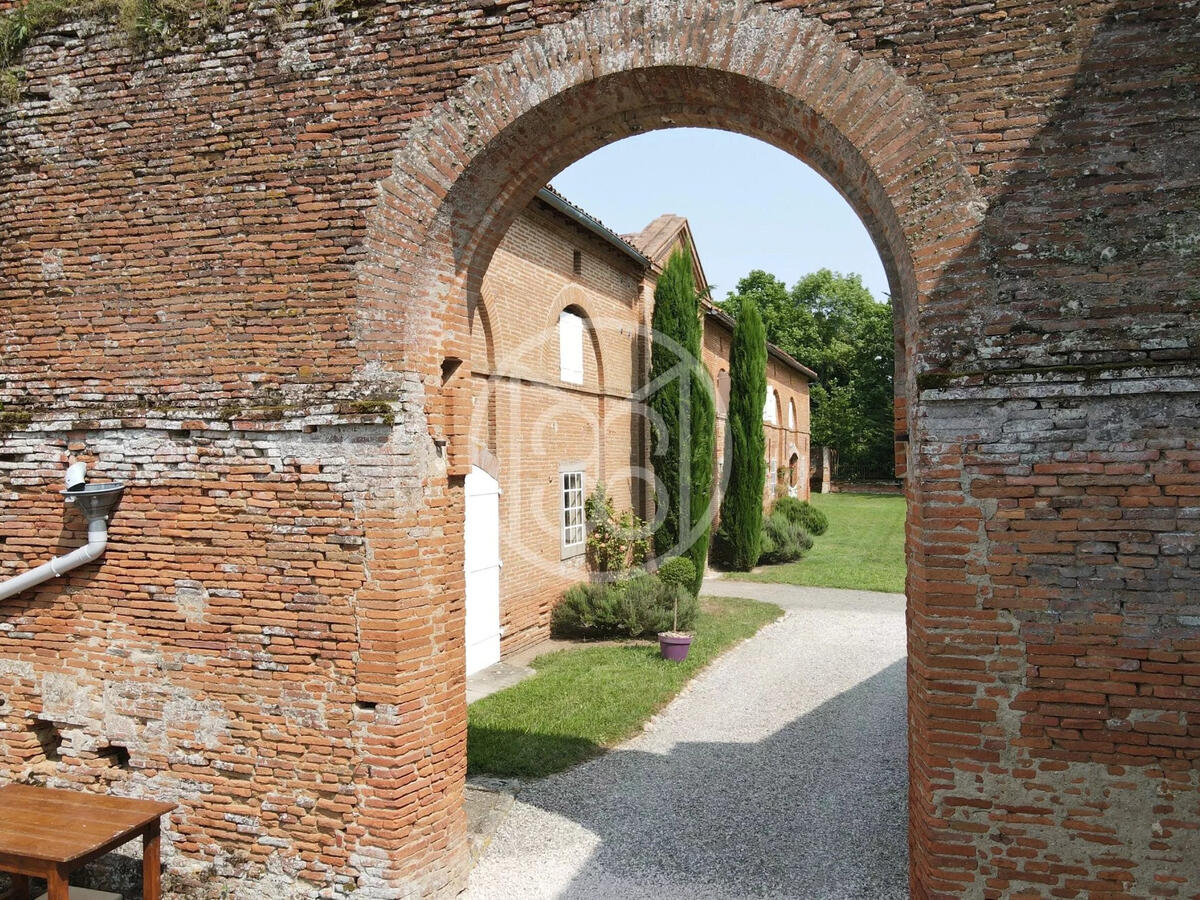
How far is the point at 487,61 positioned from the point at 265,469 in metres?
3.11

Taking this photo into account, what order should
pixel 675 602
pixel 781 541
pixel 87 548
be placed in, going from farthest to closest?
1. pixel 781 541
2. pixel 675 602
3. pixel 87 548

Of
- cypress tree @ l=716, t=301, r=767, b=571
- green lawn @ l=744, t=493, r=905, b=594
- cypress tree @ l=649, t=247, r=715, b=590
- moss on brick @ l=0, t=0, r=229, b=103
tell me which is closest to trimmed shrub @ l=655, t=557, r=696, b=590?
cypress tree @ l=649, t=247, r=715, b=590

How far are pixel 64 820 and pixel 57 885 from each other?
580 millimetres

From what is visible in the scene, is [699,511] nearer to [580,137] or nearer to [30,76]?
[580,137]

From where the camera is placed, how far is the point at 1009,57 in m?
4.34

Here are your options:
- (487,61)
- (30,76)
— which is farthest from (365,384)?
(30,76)

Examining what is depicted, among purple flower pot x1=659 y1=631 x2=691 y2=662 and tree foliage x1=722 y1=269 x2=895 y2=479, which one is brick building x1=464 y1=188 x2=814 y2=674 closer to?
purple flower pot x1=659 y1=631 x2=691 y2=662

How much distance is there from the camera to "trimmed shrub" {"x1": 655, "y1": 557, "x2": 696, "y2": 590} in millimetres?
12828

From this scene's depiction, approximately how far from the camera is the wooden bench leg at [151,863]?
16.6 feet

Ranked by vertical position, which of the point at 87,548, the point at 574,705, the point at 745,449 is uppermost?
the point at 745,449

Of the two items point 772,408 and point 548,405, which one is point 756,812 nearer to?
point 548,405

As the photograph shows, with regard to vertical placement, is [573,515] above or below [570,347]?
below

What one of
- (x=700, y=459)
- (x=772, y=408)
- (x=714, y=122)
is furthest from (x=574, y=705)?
(x=772, y=408)

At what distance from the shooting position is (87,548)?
571 cm
